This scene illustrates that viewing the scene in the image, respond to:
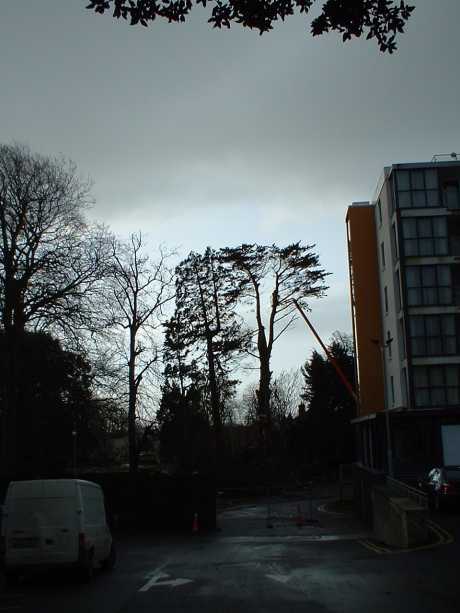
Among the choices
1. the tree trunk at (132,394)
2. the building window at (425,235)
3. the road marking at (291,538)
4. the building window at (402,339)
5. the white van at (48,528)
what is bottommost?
the road marking at (291,538)

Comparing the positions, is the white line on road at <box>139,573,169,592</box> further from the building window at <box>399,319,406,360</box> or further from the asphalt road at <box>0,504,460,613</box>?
the building window at <box>399,319,406,360</box>

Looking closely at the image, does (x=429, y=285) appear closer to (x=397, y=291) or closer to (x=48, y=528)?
(x=397, y=291)

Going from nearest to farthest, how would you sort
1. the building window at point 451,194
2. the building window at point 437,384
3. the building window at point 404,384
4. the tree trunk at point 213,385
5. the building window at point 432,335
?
the building window at point 437,384 < the building window at point 432,335 < the building window at point 404,384 < the tree trunk at point 213,385 < the building window at point 451,194

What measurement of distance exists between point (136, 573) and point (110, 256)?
1983cm

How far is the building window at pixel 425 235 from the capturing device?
4966cm

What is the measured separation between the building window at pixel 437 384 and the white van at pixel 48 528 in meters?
36.1

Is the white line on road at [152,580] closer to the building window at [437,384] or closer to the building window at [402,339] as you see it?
the building window at [437,384]

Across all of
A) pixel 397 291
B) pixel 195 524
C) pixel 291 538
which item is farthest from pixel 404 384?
pixel 291 538

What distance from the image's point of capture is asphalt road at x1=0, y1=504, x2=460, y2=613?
36.7 feet

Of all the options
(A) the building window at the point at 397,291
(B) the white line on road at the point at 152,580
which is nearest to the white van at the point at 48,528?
(B) the white line on road at the point at 152,580

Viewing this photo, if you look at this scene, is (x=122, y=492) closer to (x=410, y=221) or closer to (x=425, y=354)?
(x=425, y=354)

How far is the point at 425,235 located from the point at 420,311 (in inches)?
201

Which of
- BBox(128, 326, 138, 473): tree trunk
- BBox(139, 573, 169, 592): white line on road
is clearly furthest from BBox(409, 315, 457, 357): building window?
BBox(139, 573, 169, 592): white line on road

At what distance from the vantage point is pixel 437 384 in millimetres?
48281
